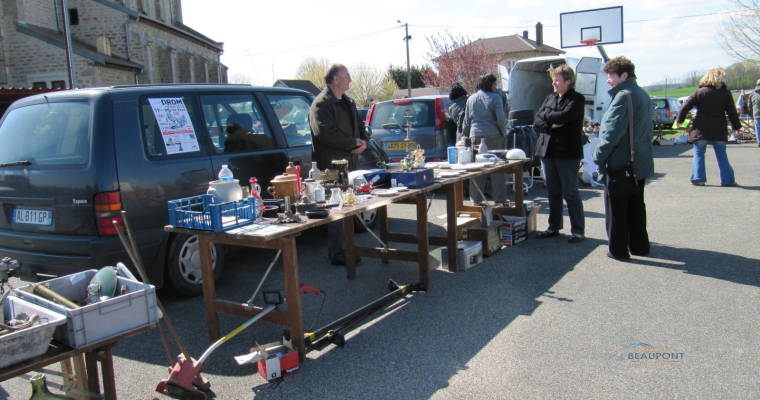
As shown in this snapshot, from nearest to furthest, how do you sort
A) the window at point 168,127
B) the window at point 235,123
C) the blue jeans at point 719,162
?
the window at point 168,127
the window at point 235,123
the blue jeans at point 719,162

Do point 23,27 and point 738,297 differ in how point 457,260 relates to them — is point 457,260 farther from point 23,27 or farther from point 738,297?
point 23,27

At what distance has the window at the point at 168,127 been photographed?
4.45m

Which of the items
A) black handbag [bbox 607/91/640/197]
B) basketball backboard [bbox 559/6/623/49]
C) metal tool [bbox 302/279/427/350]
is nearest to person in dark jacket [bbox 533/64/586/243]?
black handbag [bbox 607/91/640/197]

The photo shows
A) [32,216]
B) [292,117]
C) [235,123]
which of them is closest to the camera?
[32,216]

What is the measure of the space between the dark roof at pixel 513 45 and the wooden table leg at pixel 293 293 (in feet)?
189

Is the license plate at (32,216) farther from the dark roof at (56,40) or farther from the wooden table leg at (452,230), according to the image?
the dark roof at (56,40)

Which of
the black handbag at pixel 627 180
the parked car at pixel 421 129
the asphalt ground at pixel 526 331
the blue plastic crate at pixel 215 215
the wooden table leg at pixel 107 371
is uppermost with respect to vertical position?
the parked car at pixel 421 129

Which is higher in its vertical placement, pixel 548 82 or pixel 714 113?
pixel 548 82

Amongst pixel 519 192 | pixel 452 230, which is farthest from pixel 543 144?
pixel 452 230

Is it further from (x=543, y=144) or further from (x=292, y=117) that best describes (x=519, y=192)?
(x=292, y=117)

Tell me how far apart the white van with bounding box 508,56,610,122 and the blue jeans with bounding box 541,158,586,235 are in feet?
25.1

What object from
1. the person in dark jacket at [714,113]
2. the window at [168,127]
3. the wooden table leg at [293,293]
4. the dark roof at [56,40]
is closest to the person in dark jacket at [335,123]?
the window at [168,127]

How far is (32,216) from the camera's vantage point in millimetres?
4281

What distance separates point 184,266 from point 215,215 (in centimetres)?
169
